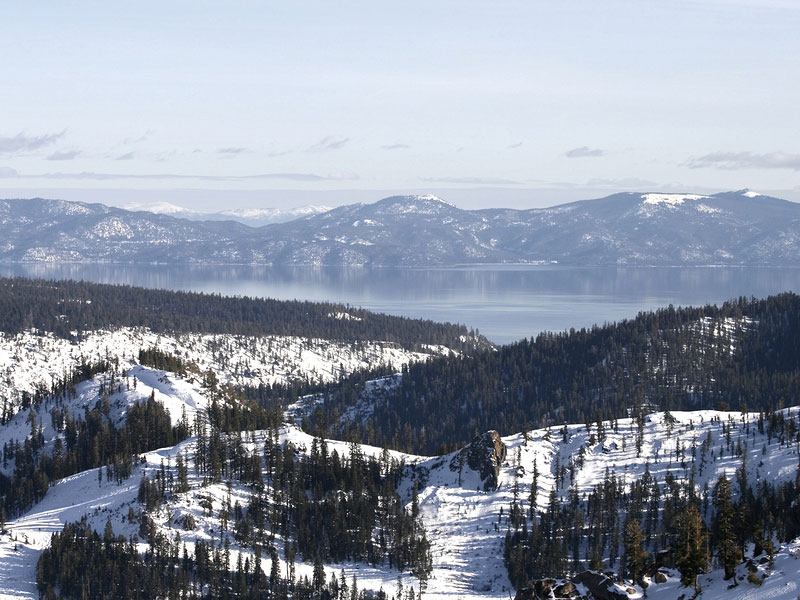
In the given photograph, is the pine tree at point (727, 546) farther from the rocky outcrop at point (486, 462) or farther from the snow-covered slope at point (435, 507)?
the rocky outcrop at point (486, 462)

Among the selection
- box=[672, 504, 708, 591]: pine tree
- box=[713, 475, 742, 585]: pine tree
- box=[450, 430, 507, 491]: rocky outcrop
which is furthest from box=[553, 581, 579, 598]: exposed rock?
box=[450, 430, 507, 491]: rocky outcrop

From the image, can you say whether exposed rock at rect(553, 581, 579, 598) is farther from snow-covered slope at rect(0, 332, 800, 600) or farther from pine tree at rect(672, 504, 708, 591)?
snow-covered slope at rect(0, 332, 800, 600)

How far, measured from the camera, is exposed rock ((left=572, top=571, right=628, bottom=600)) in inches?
3639

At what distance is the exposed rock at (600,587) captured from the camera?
92.4 m

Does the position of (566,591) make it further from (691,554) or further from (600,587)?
(691,554)

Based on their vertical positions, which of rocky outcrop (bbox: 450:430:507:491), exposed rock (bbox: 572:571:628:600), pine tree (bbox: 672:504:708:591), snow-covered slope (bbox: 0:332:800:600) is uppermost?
pine tree (bbox: 672:504:708:591)

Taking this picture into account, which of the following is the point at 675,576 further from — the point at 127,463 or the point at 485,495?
the point at 127,463

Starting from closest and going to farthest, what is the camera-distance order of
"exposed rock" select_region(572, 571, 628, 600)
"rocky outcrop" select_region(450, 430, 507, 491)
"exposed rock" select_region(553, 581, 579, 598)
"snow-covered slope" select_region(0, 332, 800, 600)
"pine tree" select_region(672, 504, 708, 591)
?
"exposed rock" select_region(553, 581, 579, 598) → "exposed rock" select_region(572, 571, 628, 600) → "pine tree" select_region(672, 504, 708, 591) → "snow-covered slope" select_region(0, 332, 800, 600) → "rocky outcrop" select_region(450, 430, 507, 491)

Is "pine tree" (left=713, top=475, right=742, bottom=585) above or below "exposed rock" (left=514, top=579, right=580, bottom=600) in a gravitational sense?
above

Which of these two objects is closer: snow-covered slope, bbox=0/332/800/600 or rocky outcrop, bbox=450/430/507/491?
snow-covered slope, bbox=0/332/800/600

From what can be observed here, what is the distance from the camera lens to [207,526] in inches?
6526

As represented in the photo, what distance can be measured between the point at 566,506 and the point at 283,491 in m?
55.0

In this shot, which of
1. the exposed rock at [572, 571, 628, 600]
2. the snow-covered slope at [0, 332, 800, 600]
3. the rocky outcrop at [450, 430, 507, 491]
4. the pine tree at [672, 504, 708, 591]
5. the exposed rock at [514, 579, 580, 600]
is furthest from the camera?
the rocky outcrop at [450, 430, 507, 491]

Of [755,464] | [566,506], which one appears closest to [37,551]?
[566,506]
